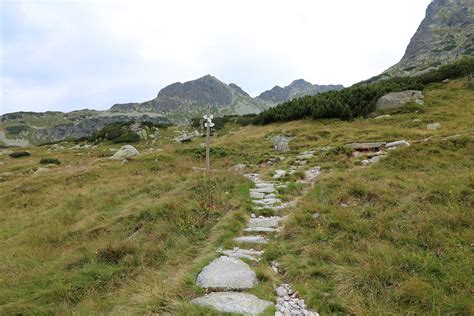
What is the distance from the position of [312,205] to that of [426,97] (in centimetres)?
3194

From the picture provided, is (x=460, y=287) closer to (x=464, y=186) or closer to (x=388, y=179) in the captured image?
(x=464, y=186)

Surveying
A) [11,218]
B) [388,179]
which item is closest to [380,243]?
[388,179]

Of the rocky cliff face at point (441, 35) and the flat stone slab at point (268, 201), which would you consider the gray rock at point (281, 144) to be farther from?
the rocky cliff face at point (441, 35)

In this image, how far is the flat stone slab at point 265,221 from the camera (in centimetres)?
886

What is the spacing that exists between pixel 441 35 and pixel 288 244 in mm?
164344

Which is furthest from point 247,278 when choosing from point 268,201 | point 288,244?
point 268,201

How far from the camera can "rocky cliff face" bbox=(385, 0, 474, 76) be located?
110 metres

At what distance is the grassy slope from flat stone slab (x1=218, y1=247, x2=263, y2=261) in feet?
1.00

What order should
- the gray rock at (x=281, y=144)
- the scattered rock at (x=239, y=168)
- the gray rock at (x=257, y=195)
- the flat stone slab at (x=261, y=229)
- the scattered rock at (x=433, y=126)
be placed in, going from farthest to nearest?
the gray rock at (x=281, y=144)
the scattered rock at (x=433, y=126)
the scattered rock at (x=239, y=168)
the gray rock at (x=257, y=195)
the flat stone slab at (x=261, y=229)

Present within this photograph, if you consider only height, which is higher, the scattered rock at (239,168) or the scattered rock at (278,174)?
the scattered rock at (278,174)

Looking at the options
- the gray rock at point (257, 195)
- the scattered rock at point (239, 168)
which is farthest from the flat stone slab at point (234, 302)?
the scattered rock at point (239, 168)

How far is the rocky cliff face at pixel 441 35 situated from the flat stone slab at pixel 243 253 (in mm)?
116279

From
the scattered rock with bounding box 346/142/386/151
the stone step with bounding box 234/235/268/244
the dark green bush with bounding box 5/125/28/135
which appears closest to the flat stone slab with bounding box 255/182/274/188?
the stone step with bounding box 234/235/268/244

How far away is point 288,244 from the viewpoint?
24.0 ft
